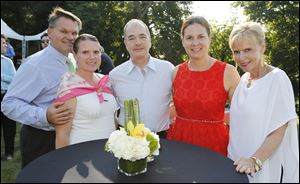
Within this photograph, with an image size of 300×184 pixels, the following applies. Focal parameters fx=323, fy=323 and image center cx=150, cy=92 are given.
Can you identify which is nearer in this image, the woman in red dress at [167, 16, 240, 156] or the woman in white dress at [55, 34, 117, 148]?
the woman in white dress at [55, 34, 117, 148]

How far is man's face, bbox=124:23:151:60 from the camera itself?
276 cm

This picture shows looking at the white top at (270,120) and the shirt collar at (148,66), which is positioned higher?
the shirt collar at (148,66)

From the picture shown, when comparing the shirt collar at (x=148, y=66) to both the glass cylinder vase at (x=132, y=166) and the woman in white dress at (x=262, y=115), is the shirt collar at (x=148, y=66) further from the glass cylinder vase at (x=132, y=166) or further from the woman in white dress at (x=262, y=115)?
the glass cylinder vase at (x=132, y=166)

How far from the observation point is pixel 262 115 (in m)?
2.22

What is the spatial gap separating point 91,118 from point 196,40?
1.08 m

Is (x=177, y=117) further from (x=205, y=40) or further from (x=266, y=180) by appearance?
(x=266, y=180)

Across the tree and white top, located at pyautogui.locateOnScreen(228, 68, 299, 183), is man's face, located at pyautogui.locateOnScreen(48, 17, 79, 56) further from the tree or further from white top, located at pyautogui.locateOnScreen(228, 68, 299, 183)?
the tree

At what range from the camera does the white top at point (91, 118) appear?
8.35 ft

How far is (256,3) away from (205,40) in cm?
1317

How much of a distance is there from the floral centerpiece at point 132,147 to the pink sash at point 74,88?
72 cm

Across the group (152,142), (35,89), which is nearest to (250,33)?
(152,142)

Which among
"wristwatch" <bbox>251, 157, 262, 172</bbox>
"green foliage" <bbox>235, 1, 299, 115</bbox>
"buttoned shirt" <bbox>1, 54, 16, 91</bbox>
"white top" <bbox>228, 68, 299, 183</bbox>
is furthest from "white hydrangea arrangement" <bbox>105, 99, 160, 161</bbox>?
"green foliage" <bbox>235, 1, 299, 115</bbox>

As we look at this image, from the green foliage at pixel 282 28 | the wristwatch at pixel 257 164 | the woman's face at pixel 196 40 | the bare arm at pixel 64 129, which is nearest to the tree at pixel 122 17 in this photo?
the green foliage at pixel 282 28

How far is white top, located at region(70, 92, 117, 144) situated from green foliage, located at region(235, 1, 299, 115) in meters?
12.6
